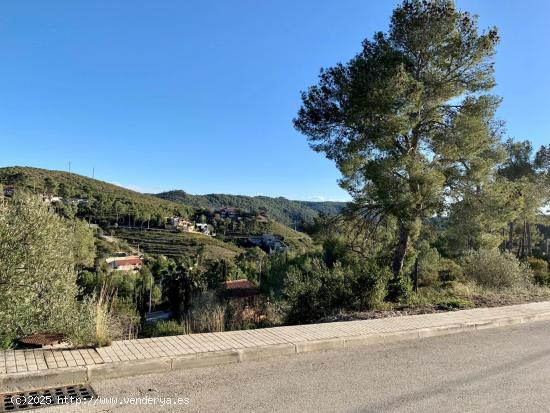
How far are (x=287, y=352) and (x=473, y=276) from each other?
46.3ft

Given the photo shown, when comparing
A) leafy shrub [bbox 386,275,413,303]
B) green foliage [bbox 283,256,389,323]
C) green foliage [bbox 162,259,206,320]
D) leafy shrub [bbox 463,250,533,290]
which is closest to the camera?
green foliage [bbox 283,256,389,323]

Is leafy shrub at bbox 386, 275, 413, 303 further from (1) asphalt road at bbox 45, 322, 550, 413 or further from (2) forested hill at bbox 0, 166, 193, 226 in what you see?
(2) forested hill at bbox 0, 166, 193, 226

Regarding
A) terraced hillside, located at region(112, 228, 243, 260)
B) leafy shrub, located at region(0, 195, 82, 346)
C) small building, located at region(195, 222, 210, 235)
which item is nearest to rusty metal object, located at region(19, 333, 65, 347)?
leafy shrub, located at region(0, 195, 82, 346)

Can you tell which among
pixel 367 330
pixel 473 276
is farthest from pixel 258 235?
pixel 367 330

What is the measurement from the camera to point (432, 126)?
1415 centimetres

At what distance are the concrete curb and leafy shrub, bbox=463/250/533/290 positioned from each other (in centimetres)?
987

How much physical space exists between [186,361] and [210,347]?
23.3 inches

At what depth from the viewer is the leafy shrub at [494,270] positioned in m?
17.0

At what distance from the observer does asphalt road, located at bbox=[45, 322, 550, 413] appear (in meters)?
4.61

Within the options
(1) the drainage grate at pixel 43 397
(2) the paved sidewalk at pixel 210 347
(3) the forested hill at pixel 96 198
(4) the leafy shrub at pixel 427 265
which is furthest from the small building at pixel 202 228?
(1) the drainage grate at pixel 43 397

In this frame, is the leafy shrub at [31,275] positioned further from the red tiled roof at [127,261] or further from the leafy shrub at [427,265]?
the red tiled roof at [127,261]

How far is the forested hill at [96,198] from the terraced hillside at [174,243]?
6.15 m

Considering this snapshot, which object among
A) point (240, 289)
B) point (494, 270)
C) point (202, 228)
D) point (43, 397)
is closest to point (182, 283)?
point (240, 289)

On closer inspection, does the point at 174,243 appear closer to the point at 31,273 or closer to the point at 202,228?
the point at 202,228
